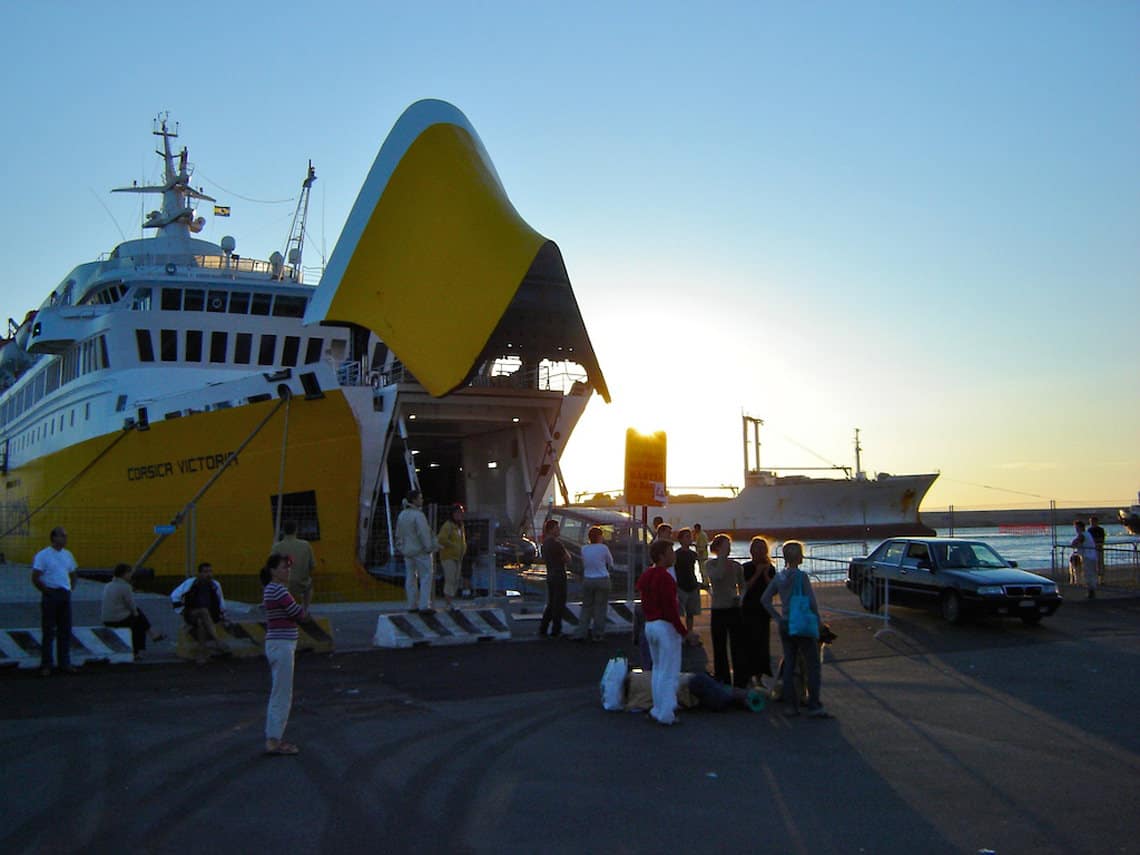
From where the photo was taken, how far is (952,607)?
14641 millimetres

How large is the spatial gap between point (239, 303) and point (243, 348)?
3.57ft

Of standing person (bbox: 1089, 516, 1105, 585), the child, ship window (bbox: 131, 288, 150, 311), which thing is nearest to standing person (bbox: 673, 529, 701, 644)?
standing person (bbox: 1089, 516, 1105, 585)

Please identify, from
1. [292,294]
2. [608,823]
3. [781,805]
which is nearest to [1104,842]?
[781,805]

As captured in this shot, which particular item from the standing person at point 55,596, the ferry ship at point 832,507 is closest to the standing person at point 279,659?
the standing person at point 55,596

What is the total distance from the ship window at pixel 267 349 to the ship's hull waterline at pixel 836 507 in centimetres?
5545

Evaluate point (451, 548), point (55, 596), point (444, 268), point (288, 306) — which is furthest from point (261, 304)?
point (55, 596)

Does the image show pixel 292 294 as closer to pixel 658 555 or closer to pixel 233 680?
pixel 233 680

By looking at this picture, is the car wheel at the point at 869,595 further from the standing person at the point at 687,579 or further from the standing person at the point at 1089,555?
the standing person at the point at 1089,555

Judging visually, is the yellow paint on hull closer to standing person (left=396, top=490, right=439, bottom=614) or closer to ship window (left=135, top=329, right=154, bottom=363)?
ship window (left=135, top=329, right=154, bottom=363)

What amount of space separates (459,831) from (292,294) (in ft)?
67.3

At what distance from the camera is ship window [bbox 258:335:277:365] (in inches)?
936

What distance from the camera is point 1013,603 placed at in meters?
14.1

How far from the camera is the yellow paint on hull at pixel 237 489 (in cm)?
1694

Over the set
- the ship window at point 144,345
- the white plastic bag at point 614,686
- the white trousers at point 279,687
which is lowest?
the white plastic bag at point 614,686
